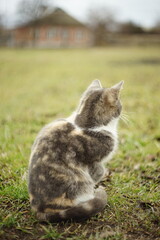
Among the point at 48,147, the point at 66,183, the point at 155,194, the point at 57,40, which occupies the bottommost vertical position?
the point at 155,194

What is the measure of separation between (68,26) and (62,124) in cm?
4831

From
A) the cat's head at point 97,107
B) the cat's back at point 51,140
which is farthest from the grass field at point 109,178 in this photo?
the cat's head at point 97,107

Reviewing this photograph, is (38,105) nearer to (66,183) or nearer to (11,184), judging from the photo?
(11,184)

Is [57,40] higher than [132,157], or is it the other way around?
[57,40]

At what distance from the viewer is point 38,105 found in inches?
278

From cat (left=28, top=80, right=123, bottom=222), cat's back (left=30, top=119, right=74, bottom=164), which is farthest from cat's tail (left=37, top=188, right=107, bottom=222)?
cat's back (left=30, top=119, right=74, bottom=164)

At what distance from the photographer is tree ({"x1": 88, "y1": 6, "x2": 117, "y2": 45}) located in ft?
146

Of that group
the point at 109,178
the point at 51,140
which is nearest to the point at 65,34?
the point at 109,178

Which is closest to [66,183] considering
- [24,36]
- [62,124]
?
[62,124]

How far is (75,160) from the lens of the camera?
2.44 m

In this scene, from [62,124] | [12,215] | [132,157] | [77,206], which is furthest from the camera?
[132,157]

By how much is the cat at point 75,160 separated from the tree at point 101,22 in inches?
1714

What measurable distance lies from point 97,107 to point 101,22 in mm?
45977

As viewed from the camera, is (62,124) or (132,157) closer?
(62,124)
